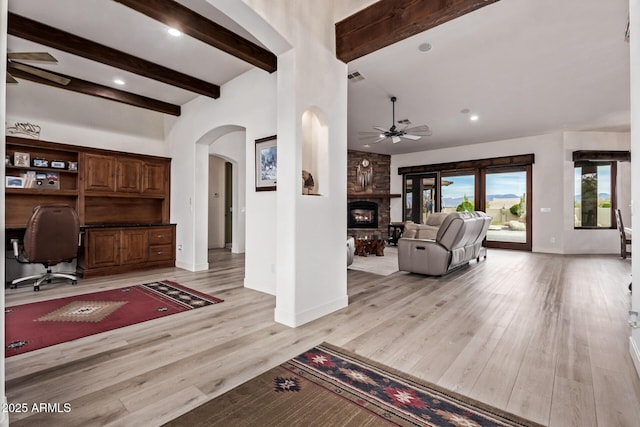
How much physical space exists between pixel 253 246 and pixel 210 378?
7.45 feet

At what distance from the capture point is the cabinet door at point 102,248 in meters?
4.44

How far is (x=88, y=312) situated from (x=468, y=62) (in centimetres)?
548

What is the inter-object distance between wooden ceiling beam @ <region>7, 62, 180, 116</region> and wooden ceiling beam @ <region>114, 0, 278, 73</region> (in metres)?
2.43

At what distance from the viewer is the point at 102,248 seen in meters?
4.55

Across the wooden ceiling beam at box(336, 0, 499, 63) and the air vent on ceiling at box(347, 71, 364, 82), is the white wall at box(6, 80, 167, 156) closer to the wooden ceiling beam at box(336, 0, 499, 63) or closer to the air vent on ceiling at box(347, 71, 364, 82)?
the air vent on ceiling at box(347, 71, 364, 82)

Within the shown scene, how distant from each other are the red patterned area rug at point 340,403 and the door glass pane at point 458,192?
26.2 feet

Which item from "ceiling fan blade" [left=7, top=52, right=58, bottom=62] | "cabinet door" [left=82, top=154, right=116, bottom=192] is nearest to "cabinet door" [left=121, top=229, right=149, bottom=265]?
"cabinet door" [left=82, top=154, right=116, bottom=192]

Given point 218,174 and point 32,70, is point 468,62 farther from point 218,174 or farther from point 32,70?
point 218,174

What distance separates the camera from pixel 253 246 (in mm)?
4008

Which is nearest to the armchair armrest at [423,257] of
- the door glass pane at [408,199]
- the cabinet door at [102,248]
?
the cabinet door at [102,248]

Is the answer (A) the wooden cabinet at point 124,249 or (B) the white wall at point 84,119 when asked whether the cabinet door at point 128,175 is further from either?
(A) the wooden cabinet at point 124,249

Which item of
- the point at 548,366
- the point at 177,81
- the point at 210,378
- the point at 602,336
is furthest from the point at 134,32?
the point at 602,336

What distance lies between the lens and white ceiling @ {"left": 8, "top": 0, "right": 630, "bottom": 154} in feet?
10.0

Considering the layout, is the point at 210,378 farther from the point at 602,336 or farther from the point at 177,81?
the point at 177,81
